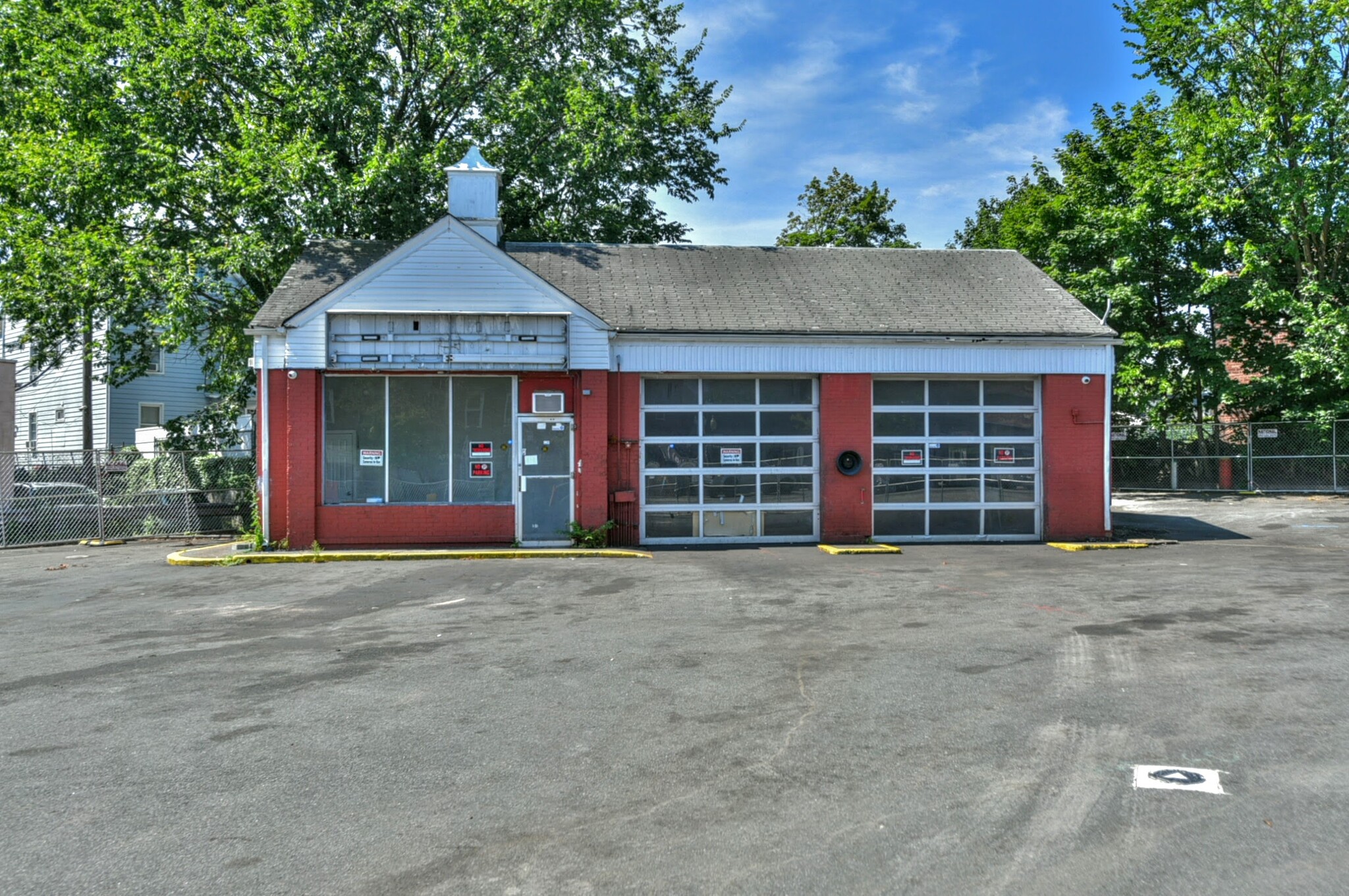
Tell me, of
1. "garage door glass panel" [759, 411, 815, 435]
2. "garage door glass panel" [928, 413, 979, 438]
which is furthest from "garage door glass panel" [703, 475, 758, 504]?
"garage door glass panel" [928, 413, 979, 438]

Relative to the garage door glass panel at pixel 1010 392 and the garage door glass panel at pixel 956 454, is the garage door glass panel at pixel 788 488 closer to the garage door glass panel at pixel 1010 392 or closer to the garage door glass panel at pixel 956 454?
the garage door glass panel at pixel 956 454

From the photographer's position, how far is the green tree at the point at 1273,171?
2603 cm

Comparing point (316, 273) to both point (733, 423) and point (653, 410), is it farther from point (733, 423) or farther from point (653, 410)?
point (733, 423)

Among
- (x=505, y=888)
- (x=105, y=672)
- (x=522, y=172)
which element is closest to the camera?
(x=505, y=888)

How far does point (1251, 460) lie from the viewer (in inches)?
1083

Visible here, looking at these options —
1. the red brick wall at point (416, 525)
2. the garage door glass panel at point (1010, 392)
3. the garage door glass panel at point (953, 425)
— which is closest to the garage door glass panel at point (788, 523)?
the garage door glass panel at point (953, 425)

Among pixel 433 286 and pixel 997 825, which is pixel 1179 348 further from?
pixel 997 825

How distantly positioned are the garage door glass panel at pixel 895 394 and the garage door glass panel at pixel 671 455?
3479 mm

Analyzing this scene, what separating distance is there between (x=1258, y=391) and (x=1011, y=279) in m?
12.4

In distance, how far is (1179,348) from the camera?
29.2 meters

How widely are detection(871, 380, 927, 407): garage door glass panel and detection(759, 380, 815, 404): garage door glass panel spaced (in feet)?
3.96

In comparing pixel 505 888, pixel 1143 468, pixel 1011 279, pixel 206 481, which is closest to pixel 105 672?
pixel 505 888

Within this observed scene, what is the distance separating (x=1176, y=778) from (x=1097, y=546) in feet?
41.4

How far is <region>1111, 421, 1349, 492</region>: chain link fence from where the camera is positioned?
2650cm
